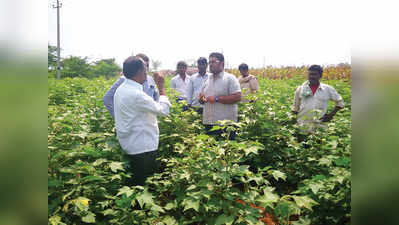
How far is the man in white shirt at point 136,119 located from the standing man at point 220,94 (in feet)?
3.82

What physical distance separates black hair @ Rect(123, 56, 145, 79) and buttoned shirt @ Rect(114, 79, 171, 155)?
0.20ft

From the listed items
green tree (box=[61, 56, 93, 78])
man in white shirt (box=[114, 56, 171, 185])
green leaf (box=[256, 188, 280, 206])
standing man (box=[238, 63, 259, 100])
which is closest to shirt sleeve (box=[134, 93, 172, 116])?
man in white shirt (box=[114, 56, 171, 185])

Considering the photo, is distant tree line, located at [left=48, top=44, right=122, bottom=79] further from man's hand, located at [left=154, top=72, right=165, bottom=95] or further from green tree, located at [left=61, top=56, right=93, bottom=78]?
man's hand, located at [left=154, top=72, right=165, bottom=95]

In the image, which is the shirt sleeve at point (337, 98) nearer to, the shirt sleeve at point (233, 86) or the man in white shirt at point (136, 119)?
the shirt sleeve at point (233, 86)

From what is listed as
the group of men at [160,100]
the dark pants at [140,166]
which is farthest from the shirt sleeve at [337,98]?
the dark pants at [140,166]

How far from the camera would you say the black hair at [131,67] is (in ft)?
7.10

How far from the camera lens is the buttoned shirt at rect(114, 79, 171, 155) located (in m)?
2.09

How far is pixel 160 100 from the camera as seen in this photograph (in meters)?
2.34

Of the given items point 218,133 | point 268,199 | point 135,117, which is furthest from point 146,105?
point 218,133

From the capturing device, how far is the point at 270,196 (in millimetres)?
1660
